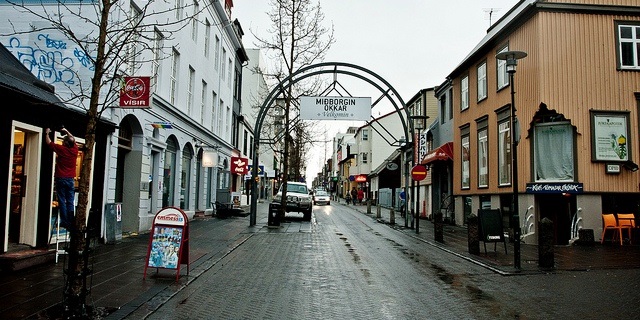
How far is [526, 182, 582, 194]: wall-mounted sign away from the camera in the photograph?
51.8 ft

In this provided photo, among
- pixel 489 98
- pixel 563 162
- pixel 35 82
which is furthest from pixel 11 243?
pixel 489 98

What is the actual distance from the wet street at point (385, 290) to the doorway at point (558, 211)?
5.13 metres

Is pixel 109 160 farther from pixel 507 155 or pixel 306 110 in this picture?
pixel 507 155

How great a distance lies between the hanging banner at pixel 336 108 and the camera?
2088 centimetres

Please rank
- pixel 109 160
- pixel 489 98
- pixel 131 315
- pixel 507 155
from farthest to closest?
1. pixel 489 98
2. pixel 507 155
3. pixel 109 160
4. pixel 131 315

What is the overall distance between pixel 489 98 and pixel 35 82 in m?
15.8

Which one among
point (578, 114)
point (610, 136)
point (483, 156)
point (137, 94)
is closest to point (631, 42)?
point (578, 114)

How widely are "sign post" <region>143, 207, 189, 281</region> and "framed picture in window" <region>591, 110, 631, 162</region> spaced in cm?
1284

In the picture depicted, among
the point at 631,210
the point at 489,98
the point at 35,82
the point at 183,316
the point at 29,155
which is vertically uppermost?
the point at 489,98

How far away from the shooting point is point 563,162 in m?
16.2

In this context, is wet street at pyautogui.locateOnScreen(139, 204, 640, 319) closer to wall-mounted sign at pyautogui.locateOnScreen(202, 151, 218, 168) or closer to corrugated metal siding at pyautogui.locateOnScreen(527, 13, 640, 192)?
corrugated metal siding at pyautogui.locateOnScreen(527, 13, 640, 192)

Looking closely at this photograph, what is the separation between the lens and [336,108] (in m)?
20.9

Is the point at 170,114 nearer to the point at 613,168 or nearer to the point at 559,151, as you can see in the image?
the point at 559,151

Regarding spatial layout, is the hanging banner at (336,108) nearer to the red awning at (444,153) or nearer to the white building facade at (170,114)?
the white building facade at (170,114)
